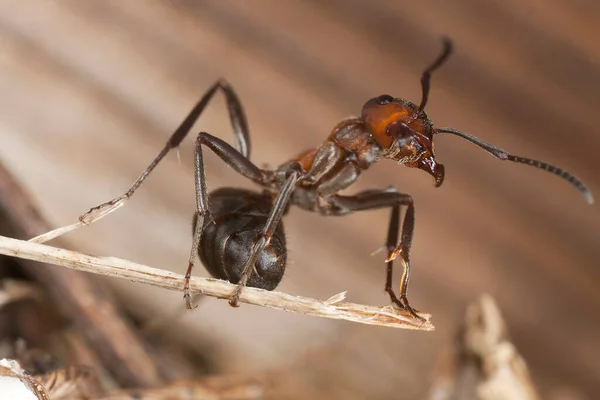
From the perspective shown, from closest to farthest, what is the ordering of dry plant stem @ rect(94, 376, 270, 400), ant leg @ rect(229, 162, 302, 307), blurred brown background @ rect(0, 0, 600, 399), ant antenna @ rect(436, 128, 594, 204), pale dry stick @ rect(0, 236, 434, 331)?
pale dry stick @ rect(0, 236, 434, 331), ant leg @ rect(229, 162, 302, 307), ant antenna @ rect(436, 128, 594, 204), dry plant stem @ rect(94, 376, 270, 400), blurred brown background @ rect(0, 0, 600, 399)

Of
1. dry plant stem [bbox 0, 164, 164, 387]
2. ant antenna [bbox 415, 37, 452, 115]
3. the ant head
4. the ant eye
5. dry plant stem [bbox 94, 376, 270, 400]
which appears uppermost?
ant antenna [bbox 415, 37, 452, 115]

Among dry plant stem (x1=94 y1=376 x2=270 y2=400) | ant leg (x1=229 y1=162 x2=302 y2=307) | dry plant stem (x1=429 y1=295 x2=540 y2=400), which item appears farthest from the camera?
dry plant stem (x1=429 y1=295 x2=540 y2=400)

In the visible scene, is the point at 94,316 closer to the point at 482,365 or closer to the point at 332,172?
the point at 332,172

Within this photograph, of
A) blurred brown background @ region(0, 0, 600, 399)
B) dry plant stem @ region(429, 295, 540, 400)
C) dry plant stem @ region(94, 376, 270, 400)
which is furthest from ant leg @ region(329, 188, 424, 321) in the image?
dry plant stem @ region(94, 376, 270, 400)

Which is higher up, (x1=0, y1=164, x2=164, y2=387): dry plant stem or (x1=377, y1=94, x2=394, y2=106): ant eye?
(x1=377, y1=94, x2=394, y2=106): ant eye

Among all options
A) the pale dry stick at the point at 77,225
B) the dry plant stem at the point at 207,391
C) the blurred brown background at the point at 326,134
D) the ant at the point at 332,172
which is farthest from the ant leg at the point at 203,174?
the blurred brown background at the point at 326,134

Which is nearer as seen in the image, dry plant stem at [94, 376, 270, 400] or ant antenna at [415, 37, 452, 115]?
dry plant stem at [94, 376, 270, 400]

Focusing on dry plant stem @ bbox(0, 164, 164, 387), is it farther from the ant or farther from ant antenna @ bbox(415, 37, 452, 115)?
ant antenna @ bbox(415, 37, 452, 115)
